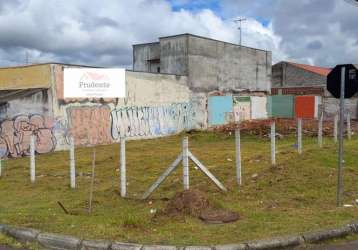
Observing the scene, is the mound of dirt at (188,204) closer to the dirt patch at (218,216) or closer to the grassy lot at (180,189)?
the dirt patch at (218,216)

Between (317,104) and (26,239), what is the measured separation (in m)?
40.0

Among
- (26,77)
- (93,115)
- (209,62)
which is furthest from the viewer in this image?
(209,62)

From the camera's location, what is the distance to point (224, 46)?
36.6 metres

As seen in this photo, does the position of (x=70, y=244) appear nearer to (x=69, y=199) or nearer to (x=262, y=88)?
(x=69, y=199)

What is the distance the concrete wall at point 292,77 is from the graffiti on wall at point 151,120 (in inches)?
971

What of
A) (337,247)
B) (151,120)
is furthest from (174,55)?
(337,247)

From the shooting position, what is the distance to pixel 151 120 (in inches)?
1156

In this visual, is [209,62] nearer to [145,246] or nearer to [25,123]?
[25,123]

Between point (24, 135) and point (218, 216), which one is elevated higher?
point (24, 135)

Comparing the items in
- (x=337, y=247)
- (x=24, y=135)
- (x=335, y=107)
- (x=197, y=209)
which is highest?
(x=335, y=107)

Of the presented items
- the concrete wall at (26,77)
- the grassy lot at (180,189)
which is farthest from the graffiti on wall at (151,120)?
the grassy lot at (180,189)

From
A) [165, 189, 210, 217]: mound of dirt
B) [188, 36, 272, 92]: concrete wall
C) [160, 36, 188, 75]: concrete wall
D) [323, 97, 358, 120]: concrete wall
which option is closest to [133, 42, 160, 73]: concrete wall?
[160, 36, 188, 75]: concrete wall

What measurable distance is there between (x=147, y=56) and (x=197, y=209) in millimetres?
29409

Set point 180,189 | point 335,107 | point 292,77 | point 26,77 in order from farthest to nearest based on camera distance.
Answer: point 292,77 < point 335,107 < point 26,77 < point 180,189
